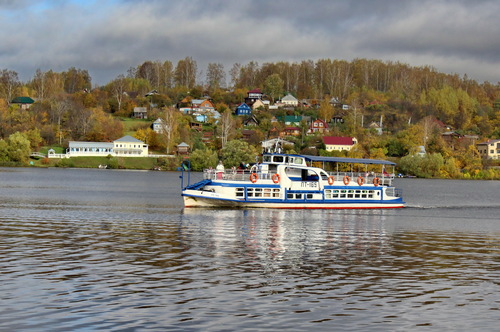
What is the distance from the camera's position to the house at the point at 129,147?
600 feet

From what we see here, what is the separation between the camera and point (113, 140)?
194250 millimetres

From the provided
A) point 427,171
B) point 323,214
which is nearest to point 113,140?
point 427,171

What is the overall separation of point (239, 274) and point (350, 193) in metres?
45.2

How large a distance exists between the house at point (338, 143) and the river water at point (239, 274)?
131347mm

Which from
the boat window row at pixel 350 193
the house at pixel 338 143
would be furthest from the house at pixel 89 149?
the boat window row at pixel 350 193

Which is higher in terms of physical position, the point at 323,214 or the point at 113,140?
the point at 113,140

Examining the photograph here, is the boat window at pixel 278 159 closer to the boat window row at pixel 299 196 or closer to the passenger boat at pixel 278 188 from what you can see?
the passenger boat at pixel 278 188

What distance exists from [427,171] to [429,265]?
144 meters

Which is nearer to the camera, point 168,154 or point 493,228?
point 493,228

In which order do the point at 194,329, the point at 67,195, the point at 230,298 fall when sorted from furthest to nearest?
the point at 67,195
the point at 230,298
the point at 194,329

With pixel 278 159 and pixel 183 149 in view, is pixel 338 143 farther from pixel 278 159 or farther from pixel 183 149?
pixel 278 159

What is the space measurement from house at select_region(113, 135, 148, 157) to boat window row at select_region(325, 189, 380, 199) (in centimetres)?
11746

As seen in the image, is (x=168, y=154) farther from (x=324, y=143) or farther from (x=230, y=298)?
(x=230, y=298)

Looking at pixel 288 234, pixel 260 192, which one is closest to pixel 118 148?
pixel 260 192
